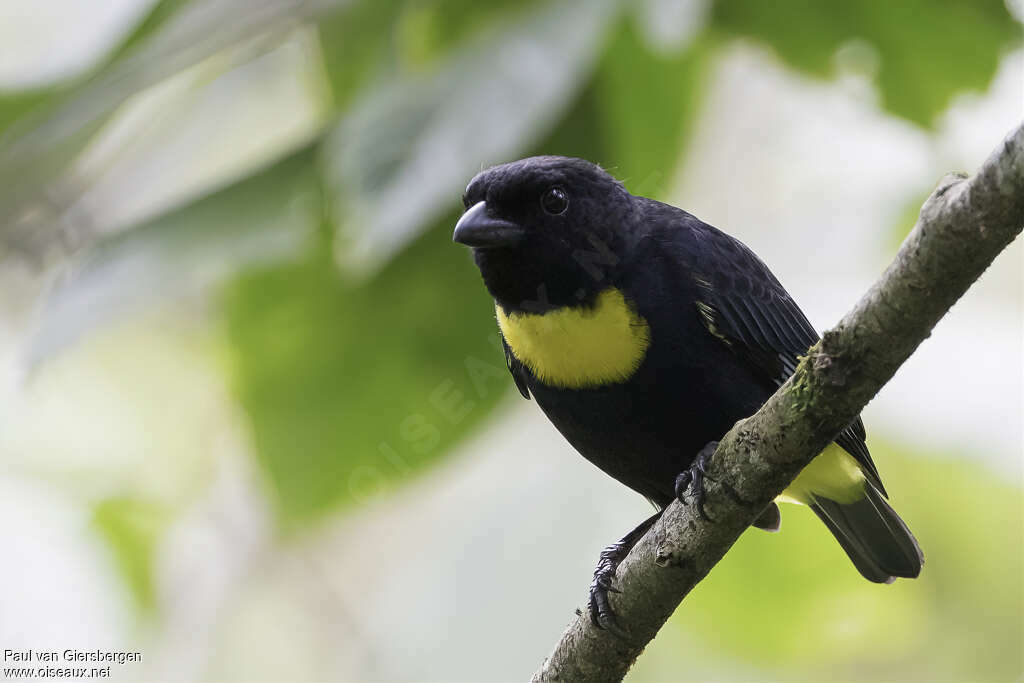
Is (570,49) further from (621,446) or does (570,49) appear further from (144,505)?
(144,505)

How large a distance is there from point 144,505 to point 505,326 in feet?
7.38

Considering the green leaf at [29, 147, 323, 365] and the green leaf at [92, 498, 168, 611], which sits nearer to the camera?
the green leaf at [29, 147, 323, 365]

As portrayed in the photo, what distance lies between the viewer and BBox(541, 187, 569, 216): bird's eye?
11.8 ft

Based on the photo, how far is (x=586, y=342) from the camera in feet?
11.3

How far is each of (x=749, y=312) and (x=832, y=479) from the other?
799 mm

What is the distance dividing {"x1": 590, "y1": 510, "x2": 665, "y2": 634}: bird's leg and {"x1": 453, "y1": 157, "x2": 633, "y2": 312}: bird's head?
74cm

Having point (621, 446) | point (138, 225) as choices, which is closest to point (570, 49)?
point (621, 446)

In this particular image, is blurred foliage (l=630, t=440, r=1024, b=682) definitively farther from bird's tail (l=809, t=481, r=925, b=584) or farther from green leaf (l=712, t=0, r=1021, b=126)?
green leaf (l=712, t=0, r=1021, b=126)

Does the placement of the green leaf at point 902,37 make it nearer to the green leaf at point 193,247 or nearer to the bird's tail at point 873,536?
the bird's tail at point 873,536

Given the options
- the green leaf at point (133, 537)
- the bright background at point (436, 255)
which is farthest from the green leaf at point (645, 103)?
the green leaf at point (133, 537)

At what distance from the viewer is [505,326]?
3.71 meters


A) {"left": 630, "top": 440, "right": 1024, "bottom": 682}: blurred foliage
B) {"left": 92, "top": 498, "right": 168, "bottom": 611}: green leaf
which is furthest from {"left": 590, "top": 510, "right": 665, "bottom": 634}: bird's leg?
{"left": 92, "top": 498, "right": 168, "bottom": 611}: green leaf

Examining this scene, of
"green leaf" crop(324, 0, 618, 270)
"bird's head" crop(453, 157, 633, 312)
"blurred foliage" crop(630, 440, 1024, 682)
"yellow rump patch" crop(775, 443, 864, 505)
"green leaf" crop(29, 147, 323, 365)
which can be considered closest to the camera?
"green leaf" crop(324, 0, 618, 270)

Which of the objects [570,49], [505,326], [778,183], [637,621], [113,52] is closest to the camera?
[637,621]
